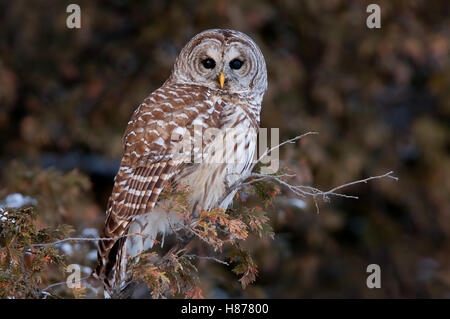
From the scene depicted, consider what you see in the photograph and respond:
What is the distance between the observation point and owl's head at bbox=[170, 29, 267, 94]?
4.14m

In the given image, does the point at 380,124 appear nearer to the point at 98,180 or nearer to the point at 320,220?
the point at 320,220

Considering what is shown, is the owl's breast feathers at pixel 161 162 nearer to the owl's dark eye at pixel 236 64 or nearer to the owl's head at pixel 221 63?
the owl's head at pixel 221 63

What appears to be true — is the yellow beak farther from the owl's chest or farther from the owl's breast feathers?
the owl's chest

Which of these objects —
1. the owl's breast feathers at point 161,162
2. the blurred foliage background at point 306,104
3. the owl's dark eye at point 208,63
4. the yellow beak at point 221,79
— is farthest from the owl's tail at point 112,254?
the blurred foliage background at point 306,104

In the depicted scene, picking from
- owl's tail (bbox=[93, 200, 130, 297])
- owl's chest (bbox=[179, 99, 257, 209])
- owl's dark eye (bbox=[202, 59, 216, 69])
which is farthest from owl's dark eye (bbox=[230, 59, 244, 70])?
owl's tail (bbox=[93, 200, 130, 297])

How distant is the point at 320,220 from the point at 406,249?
6.02ft

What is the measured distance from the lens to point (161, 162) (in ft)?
12.2

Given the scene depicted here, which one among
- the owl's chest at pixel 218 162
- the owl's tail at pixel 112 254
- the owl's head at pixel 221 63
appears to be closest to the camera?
the owl's tail at pixel 112 254

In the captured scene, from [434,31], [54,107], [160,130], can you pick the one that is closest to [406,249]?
[434,31]

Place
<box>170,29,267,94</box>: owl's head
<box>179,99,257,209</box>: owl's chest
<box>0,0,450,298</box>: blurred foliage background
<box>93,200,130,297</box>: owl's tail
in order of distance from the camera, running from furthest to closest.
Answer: <box>0,0,450,298</box>: blurred foliage background
<box>170,29,267,94</box>: owl's head
<box>179,99,257,209</box>: owl's chest
<box>93,200,130,297</box>: owl's tail

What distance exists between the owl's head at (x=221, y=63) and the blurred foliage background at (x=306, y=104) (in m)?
3.31

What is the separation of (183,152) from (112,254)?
2.22 ft

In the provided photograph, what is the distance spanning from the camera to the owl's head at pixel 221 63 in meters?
4.14

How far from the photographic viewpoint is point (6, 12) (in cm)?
890
